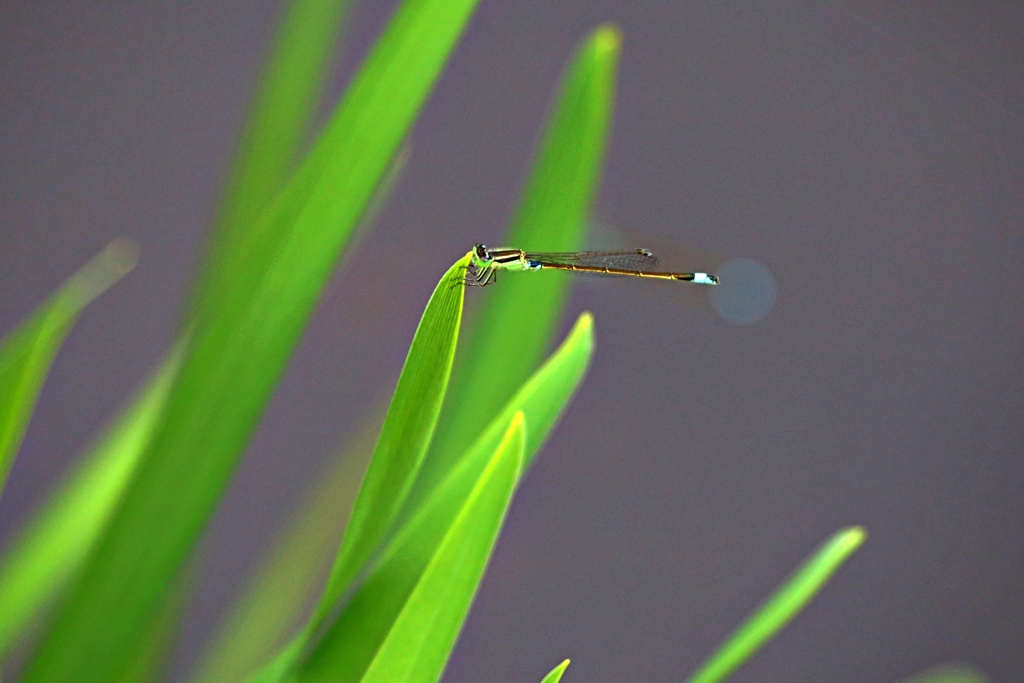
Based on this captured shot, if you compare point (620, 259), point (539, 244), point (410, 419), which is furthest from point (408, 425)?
point (620, 259)

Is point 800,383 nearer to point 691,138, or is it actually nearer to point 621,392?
point 621,392

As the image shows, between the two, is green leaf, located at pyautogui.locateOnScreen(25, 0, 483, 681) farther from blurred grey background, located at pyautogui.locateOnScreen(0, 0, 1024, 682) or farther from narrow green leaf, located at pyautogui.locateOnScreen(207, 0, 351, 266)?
blurred grey background, located at pyautogui.locateOnScreen(0, 0, 1024, 682)

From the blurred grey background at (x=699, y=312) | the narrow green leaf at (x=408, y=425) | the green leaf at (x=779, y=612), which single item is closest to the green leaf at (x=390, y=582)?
the narrow green leaf at (x=408, y=425)

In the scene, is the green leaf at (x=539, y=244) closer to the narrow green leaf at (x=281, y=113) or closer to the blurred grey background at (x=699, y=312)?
the narrow green leaf at (x=281, y=113)

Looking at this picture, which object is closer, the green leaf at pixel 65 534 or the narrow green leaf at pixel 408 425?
A: the narrow green leaf at pixel 408 425

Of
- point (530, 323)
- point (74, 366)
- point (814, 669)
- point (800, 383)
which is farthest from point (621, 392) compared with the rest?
point (530, 323)

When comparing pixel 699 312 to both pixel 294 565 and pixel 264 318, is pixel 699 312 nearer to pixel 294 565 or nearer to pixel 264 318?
pixel 294 565
